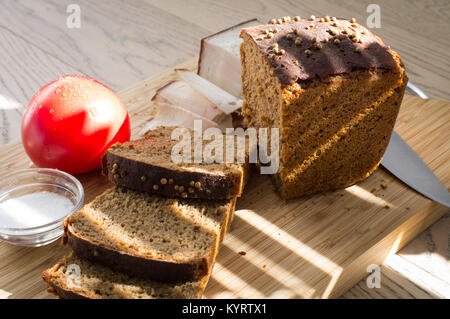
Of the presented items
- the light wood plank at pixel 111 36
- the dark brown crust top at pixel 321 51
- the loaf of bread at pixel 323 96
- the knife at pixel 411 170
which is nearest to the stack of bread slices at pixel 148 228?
the loaf of bread at pixel 323 96

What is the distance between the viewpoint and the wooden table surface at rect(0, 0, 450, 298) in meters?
4.56

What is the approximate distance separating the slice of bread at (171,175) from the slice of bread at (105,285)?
502 mm

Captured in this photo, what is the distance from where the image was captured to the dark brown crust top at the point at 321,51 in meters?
2.73

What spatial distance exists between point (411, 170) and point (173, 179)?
143 centimetres

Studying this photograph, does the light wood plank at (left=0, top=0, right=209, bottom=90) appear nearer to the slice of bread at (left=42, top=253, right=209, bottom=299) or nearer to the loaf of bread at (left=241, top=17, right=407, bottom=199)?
the loaf of bread at (left=241, top=17, right=407, bottom=199)

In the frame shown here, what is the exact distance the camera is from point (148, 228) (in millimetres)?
2727

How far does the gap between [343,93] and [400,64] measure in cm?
35

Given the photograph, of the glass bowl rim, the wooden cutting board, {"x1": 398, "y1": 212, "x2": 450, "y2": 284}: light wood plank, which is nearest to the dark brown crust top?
the wooden cutting board

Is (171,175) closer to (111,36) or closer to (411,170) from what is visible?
(411,170)

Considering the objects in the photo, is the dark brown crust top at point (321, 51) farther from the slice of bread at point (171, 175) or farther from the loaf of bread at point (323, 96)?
the slice of bread at point (171, 175)

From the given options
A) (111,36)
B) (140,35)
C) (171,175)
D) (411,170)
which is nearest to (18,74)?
(111,36)

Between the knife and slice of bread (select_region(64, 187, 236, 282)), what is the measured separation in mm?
1040
